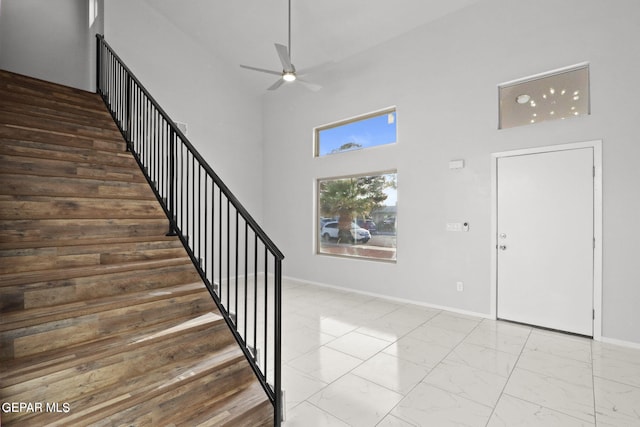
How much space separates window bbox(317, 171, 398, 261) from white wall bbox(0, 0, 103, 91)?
4355 millimetres

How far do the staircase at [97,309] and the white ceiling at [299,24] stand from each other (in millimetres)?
3284

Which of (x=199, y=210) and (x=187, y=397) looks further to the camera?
(x=199, y=210)

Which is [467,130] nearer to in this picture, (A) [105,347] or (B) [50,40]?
(A) [105,347]

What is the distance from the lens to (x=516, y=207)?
3.87 metres

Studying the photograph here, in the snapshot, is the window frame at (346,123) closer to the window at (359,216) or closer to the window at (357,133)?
the window at (357,133)

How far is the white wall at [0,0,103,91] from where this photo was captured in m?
4.84

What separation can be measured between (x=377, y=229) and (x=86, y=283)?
4.00 m

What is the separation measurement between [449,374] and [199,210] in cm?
247

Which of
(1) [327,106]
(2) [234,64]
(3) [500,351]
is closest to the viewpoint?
(3) [500,351]

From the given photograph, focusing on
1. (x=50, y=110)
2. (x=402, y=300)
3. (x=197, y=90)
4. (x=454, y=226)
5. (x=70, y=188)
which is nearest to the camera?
(x=70, y=188)

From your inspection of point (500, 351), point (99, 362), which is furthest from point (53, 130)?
point (500, 351)

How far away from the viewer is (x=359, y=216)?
5.50 metres

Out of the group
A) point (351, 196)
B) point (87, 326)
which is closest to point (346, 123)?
point (351, 196)

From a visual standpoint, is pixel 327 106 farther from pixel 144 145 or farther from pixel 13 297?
pixel 13 297
